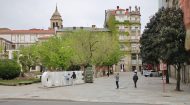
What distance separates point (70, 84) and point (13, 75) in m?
7.89

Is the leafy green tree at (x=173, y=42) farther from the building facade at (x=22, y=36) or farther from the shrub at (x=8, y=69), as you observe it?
the building facade at (x=22, y=36)

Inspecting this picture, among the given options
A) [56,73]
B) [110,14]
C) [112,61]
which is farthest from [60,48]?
[110,14]

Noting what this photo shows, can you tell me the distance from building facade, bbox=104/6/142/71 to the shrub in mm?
95909

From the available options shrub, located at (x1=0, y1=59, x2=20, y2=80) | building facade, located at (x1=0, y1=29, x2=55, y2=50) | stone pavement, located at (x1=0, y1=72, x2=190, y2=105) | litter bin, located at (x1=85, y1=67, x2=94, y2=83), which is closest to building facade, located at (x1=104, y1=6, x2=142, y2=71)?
building facade, located at (x1=0, y1=29, x2=55, y2=50)

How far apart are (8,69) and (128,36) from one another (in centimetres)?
10243

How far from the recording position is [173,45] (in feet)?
137

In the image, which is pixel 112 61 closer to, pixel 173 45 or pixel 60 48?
pixel 60 48

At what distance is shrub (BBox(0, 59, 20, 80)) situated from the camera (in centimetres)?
5862

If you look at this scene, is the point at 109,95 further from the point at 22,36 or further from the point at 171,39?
the point at 22,36

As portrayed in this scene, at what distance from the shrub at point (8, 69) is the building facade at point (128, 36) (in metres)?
95.9

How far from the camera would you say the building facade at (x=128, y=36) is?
156125 millimetres

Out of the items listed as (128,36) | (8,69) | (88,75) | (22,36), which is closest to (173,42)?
(88,75)

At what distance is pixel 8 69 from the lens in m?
59.0

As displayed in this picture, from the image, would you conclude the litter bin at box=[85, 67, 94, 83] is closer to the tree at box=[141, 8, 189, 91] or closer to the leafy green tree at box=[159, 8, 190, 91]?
the tree at box=[141, 8, 189, 91]
